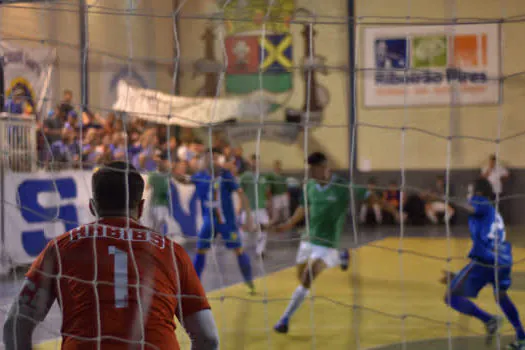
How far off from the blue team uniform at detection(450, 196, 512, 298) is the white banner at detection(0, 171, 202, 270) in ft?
11.7

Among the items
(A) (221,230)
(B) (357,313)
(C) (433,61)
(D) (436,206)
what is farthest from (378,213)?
(B) (357,313)

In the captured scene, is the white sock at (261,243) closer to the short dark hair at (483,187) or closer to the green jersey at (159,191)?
the green jersey at (159,191)

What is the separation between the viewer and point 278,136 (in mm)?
15734

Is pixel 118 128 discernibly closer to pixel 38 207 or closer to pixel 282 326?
pixel 38 207

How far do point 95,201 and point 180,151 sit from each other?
10486mm

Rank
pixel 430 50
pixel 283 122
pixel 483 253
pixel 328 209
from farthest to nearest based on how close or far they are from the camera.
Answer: pixel 430 50 → pixel 283 122 → pixel 328 209 → pixel 483 253

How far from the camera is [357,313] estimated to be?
19.5ft

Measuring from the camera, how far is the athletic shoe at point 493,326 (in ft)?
15.1

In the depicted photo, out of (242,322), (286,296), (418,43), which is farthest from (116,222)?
(418,43)

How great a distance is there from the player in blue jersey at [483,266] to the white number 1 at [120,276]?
9.53ft

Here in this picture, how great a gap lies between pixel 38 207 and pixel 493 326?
4771 mm

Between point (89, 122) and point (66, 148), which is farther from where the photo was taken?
point (89, 122)

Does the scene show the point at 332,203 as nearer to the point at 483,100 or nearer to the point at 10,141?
the point at 10,141

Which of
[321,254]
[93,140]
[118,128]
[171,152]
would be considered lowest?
[321,254]
